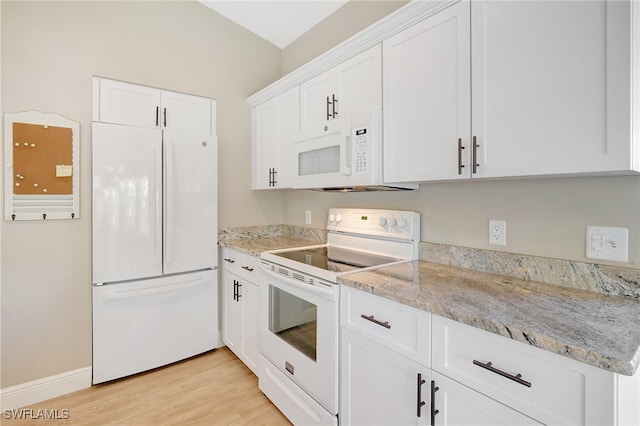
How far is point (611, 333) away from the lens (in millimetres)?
844

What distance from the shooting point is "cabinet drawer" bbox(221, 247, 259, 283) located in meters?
2.18

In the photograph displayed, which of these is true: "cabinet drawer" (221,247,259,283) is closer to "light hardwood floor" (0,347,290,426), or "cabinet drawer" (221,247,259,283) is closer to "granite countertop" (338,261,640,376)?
"light hardwood floor" (0,347,290,426)

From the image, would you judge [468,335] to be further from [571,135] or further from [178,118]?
[178,118]

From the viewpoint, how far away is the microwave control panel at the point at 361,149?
1.71m

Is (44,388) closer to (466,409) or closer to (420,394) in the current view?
(420,394)

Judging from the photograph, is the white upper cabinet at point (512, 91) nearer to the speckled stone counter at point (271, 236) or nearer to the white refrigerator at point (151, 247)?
the speckled stone counter at point (271, 236)

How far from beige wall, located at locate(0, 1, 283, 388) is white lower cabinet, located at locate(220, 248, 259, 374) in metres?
0.95

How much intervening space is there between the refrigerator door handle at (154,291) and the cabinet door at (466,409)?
6.38 feet

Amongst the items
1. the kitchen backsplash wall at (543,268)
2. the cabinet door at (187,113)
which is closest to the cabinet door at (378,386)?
the kitchen backsplash wall at (543,268)

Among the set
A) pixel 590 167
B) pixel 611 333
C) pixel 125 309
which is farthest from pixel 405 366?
pixel 125 309

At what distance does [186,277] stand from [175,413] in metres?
0.91

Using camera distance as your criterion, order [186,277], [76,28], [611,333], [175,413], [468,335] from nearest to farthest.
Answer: [611,333]
[468,335]
[175,413]
[76,28]
[186,277]

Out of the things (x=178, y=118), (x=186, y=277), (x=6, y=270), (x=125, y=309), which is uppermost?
(x=178, y=118)

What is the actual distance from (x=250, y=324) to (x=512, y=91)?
2091mm
